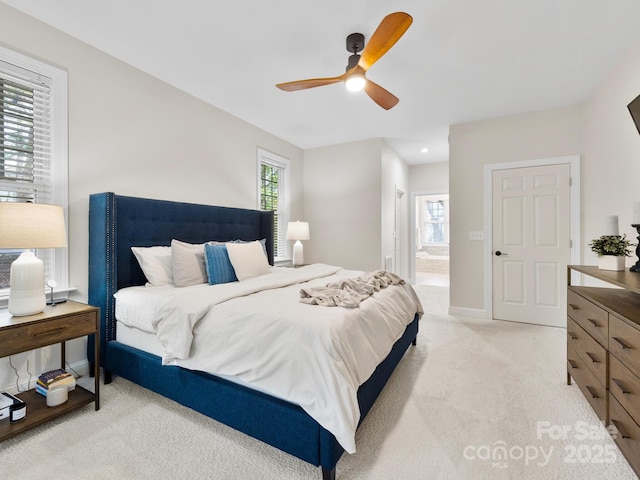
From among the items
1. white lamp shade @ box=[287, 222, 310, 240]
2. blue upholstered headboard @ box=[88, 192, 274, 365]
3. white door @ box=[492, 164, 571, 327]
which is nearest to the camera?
blue upholstered headboard @ box=[88, 192, 274, 365]

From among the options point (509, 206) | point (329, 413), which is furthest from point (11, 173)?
point (509, 206)

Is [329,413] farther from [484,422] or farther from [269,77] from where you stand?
[269,77]

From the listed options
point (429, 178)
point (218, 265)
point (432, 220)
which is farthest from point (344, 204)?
point (432, 220)

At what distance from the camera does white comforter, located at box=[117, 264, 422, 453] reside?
136 centimetres

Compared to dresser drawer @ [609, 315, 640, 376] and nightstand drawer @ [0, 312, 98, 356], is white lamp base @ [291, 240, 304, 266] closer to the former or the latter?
nightstand drawer @ [0, 312, 98, 356]

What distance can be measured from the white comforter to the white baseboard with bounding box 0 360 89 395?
713mm

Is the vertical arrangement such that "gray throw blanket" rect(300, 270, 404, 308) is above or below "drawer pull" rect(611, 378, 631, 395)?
above

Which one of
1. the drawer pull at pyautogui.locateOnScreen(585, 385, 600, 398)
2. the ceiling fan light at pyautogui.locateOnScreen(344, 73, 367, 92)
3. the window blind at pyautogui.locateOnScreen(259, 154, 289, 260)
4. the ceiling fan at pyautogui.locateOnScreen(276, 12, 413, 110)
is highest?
the ceiling fan at pyautogui.locateOnScreen(276, 12, 413, 110)

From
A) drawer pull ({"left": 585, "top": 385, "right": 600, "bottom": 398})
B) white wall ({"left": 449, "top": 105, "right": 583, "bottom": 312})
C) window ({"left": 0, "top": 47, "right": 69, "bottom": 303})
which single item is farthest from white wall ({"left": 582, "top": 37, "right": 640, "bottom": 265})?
window ({"left": 0, "top": 47, "right": 69, "bottom": 303})

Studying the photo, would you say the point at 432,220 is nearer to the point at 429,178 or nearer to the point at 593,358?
the point at 429,178

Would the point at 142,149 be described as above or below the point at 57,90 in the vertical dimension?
below

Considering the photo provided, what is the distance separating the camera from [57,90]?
89.6 inches

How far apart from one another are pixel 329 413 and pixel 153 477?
92cm

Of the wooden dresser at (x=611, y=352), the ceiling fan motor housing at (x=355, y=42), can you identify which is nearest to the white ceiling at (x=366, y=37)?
the ceiling fan motor housing at (x=355, y=42)
